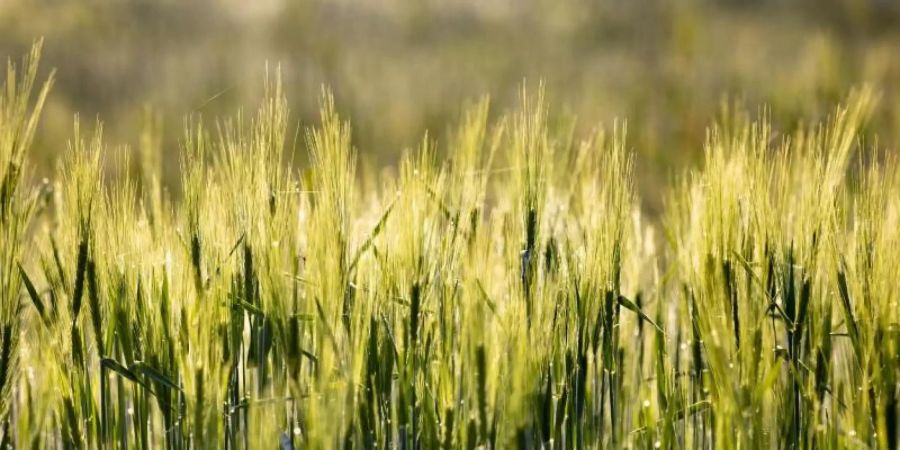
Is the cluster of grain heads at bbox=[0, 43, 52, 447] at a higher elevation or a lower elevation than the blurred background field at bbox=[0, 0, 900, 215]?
lower

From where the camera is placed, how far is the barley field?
4.99 feet

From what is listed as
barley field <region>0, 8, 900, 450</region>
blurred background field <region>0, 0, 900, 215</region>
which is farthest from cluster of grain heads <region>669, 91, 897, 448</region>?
blurred background field <region>0, 0, 900, 215</region>

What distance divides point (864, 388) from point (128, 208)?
0.99 metres

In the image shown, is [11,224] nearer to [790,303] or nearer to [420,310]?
[420,310]

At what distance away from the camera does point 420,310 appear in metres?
1.62

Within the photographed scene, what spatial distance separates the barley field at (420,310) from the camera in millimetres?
1522

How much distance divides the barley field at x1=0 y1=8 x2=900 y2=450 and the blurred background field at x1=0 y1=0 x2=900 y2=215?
344cm

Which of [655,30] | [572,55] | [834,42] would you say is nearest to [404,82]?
[572,55]

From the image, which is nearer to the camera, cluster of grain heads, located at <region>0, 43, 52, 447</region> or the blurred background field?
cluster of grain heads, located at <region>0, 43, 52, 447</region>

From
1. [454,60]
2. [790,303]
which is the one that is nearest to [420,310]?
[790,303]

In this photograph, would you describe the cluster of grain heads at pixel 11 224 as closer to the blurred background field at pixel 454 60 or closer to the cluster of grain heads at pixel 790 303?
the cluster of grain heads at pixel 790 303

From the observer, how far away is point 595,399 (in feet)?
5.64

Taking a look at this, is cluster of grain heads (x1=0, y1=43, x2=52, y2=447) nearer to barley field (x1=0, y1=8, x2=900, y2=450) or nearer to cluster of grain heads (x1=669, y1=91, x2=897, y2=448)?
barley field (x1=0, y1=8, x2=900, y2=450)

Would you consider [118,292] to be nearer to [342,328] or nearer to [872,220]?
[342,328]
